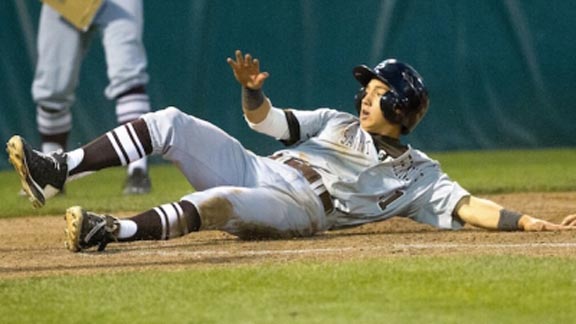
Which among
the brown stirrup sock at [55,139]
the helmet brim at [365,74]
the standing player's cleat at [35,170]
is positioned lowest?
the brown stirrup sock at [55,139]

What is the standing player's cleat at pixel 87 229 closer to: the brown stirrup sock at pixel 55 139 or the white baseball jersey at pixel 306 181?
the white baseball jersey at pixel 306 181

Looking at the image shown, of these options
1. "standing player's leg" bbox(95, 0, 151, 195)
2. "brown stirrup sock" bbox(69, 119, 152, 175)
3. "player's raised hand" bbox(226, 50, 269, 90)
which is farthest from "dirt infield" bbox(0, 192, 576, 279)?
"standing player's leg" bbox(95, 0, 151, 195)

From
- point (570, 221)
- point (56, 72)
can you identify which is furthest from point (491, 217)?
Result: point (56, 72)

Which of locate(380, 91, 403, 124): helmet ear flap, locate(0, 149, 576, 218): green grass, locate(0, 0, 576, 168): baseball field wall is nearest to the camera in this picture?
locate(380, 91, 403, 124): helmet ear flap

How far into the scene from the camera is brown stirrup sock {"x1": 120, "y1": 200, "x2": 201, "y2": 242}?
6555mm

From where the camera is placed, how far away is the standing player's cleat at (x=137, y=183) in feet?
34.9

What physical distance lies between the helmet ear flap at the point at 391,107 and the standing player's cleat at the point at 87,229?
144cm

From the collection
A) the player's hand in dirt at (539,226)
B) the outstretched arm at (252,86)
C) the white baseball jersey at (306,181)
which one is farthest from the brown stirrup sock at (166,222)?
the player's hand in dirt at (539,226)

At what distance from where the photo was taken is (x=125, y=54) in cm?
1034

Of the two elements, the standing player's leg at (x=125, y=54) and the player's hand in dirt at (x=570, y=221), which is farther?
the standing player's leg at (x=125, y=54)

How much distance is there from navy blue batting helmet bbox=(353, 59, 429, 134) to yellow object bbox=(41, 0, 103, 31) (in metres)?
3.54

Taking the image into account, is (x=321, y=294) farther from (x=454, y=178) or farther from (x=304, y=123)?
(x=454, y=178)

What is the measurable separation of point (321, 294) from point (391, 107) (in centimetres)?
199

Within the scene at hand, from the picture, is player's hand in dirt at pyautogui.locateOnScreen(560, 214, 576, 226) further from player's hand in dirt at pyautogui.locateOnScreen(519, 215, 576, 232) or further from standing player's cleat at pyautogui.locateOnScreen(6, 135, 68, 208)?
standing player's cleat at pyautogui.locateOnScreen(6, 135, 68, 208)
